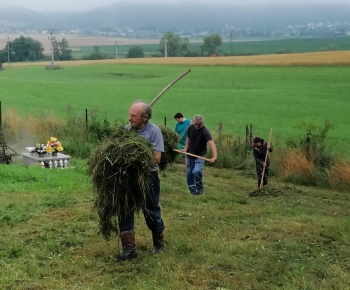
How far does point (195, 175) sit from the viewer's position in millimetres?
11344

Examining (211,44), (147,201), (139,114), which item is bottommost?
(147,201)

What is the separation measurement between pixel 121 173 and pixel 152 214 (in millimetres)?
669

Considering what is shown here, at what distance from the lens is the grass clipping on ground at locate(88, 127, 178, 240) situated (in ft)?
19.2

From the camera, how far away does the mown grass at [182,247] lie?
5.41 m

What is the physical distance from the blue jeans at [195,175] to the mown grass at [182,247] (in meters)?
0.94

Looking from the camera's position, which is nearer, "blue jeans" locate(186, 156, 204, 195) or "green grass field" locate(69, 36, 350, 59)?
"blue jeans" locate(186, 156, 204, 195)

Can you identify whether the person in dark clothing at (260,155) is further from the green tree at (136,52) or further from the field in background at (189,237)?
A: the green tree at (136,52)

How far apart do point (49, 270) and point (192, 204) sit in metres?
4.18

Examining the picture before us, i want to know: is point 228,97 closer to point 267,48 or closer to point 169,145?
point 169,145

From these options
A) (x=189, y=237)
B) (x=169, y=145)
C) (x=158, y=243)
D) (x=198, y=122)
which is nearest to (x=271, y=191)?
(x=198, y=122)

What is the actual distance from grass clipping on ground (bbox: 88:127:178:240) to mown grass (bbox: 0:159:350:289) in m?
0.60

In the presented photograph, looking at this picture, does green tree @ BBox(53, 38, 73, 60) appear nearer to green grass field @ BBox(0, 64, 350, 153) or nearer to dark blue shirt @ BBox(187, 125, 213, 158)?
green grass field @ BBox(0, 64, 350, 153)

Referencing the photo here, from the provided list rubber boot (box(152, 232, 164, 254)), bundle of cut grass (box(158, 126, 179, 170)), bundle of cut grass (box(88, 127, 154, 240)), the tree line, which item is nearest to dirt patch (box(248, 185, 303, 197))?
bundle of cut grass (box(158, 126, 179, 170))

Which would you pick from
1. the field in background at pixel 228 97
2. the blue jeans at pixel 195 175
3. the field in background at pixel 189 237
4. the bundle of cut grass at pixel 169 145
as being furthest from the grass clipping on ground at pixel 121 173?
the field in background at pixel 228 97
